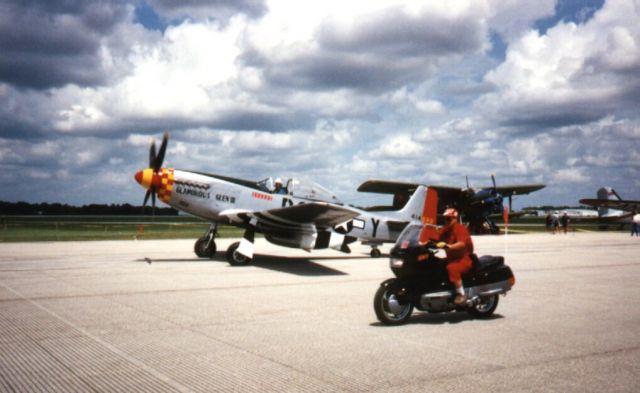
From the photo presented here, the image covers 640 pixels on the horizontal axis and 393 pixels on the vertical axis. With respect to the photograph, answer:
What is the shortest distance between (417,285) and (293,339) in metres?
1.88

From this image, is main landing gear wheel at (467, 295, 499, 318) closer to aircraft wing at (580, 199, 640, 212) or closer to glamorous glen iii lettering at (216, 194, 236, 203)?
glamorous glen iii lettering at (216, 194, 236, 203)

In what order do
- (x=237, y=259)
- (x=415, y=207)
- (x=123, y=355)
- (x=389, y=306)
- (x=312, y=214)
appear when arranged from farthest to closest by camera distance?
(x=415, y=207) → (x=237, y=259) → (x=312, y=214) → (x=389, y=306) → (x=123, y=355)

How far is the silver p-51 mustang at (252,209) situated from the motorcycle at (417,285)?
627 cm

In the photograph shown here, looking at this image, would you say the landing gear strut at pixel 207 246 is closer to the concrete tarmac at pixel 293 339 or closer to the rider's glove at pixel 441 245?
the concrete tarmac at pixel 293 339

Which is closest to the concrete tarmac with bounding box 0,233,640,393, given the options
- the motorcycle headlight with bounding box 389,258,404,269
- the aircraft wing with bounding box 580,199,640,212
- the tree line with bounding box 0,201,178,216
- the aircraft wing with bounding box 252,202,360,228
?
the motorcycle headlight with bounding box 389,258,404,269

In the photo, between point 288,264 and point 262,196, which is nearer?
point 288,264

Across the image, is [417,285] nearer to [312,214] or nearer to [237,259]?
[312,214]

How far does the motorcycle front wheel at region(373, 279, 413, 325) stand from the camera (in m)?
6.62

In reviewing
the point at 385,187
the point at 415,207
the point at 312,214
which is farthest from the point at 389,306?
the point at 385,187

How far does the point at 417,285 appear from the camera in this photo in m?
6.84

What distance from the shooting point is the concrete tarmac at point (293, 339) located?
438cm

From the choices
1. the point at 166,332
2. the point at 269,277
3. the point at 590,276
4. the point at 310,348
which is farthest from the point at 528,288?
the point at 166,332

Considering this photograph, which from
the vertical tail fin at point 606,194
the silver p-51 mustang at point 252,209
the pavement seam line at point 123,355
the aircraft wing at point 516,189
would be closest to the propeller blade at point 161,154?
the silver p-51 mustang at point 252,209

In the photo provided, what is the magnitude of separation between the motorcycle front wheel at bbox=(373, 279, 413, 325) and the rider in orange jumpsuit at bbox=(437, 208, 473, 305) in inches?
28.8
